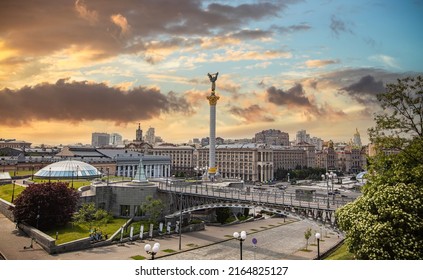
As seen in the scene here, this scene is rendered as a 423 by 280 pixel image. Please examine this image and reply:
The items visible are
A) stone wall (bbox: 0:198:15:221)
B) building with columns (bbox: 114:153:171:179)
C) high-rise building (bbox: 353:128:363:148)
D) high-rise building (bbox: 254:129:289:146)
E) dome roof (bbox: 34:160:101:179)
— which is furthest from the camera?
high-rise building (bbox: 254:129:289:146)

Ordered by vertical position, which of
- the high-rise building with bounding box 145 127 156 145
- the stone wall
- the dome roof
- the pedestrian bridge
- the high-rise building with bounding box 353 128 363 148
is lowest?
the stone wall

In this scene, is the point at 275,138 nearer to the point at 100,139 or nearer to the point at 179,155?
the point at 179,155

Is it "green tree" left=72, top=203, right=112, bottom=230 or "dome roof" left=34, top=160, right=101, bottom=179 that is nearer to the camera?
"green tree" left=72, top=203, right=112, bottom=230

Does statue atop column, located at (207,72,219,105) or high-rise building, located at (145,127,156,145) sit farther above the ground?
statue atop column, located at (207,72,219,105)

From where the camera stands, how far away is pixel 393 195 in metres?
8.87

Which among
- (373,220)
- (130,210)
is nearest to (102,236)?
(130,210)

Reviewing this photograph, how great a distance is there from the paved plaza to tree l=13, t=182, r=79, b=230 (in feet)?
2.96

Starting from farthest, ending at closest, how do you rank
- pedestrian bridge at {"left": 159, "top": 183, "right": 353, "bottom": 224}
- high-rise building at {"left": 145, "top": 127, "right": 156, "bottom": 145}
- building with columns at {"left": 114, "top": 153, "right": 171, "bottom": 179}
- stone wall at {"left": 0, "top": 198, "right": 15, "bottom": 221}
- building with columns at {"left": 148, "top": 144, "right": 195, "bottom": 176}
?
1. high-rise building at {"left": 145, "top": 127, "right": 156, "bottom": 145}
2. building with columns at {"left": 148, "top": 144, "right": 195, "bottom": 176}
3. building with columns at {"left": 114, "top": 153, "right": 171, "bottom": 179}
4. stone wall at {"left": 0, "top": 198, "right": 15, "bottom": 221}
5. pedestrian bridge at {"left": 159, "top": 183, "right": 353, "bottom": 224}

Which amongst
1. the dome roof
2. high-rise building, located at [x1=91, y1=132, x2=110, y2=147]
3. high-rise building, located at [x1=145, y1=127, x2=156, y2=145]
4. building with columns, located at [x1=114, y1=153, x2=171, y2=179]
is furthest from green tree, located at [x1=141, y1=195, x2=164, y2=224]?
high-rise building, located at [x1=145, y1=127, x2=156, y2=145]

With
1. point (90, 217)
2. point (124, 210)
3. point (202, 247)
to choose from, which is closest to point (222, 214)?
point (202, 247)

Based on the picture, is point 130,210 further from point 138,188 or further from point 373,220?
point 373,220

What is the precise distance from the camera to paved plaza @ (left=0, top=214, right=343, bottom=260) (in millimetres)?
14510

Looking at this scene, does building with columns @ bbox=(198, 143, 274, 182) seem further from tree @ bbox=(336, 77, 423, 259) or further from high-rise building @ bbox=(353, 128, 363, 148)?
tree @ bbox=(336, 77, 423, 259)
